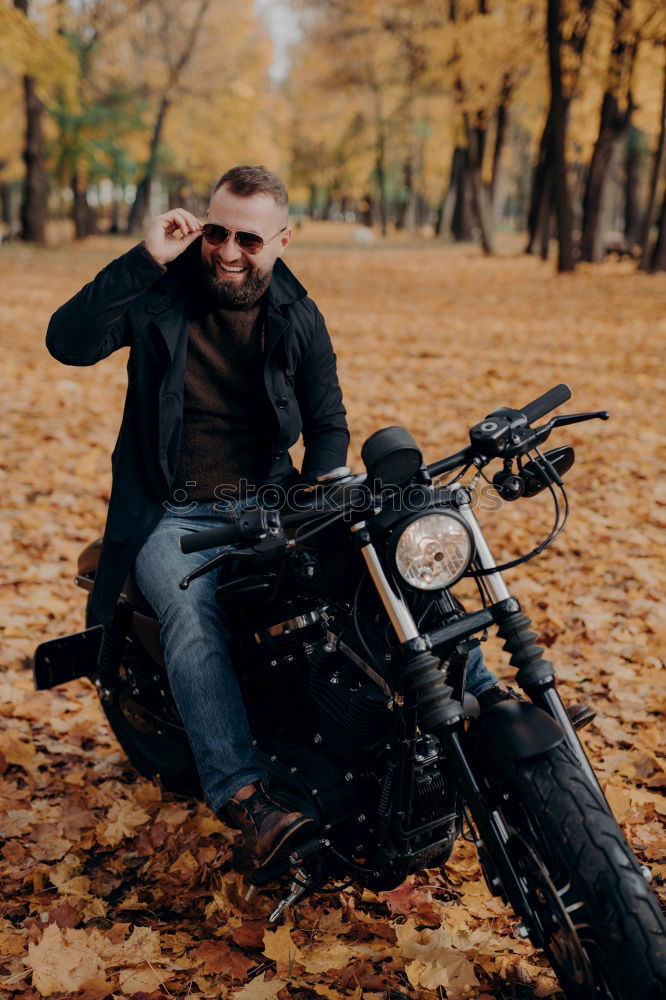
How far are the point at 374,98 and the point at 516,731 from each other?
46.5 m

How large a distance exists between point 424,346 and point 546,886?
33.7ft

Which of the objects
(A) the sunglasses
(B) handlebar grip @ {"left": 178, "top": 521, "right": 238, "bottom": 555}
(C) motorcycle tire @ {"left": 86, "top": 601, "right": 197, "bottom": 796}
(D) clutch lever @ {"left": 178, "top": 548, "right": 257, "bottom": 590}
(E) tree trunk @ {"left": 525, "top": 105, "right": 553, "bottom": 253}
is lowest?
(C) motorcycle tire @ {"left": 86, "top": 601, "right": 197, "bottom": 796}

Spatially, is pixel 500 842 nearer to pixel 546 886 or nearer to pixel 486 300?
pixel 546 886

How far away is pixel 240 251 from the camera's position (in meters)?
2.97

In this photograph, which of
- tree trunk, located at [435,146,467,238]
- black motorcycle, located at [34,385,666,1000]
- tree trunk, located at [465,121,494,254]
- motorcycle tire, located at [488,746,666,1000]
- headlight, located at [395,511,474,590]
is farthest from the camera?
tree trunk, located at [435,146,467,238]

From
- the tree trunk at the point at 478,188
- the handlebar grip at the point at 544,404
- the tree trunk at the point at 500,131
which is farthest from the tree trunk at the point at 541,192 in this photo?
the handlebar grip at the point at 544,404

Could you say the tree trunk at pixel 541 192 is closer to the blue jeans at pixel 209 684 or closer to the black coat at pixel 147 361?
the black coat at pixel 147 361

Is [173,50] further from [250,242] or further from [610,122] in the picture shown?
[250,242]

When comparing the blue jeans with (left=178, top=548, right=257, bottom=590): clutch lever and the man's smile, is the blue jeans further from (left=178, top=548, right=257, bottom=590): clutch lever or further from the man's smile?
the man's smile

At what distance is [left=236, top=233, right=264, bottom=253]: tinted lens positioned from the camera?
295 cm

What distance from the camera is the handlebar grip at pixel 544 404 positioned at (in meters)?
2.46

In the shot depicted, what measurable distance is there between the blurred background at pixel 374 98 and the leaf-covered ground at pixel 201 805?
1160 centimetres

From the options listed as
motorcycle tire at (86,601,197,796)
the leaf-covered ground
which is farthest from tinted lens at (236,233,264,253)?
the leaf-covered ground

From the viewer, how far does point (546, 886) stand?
2107 millimetres
